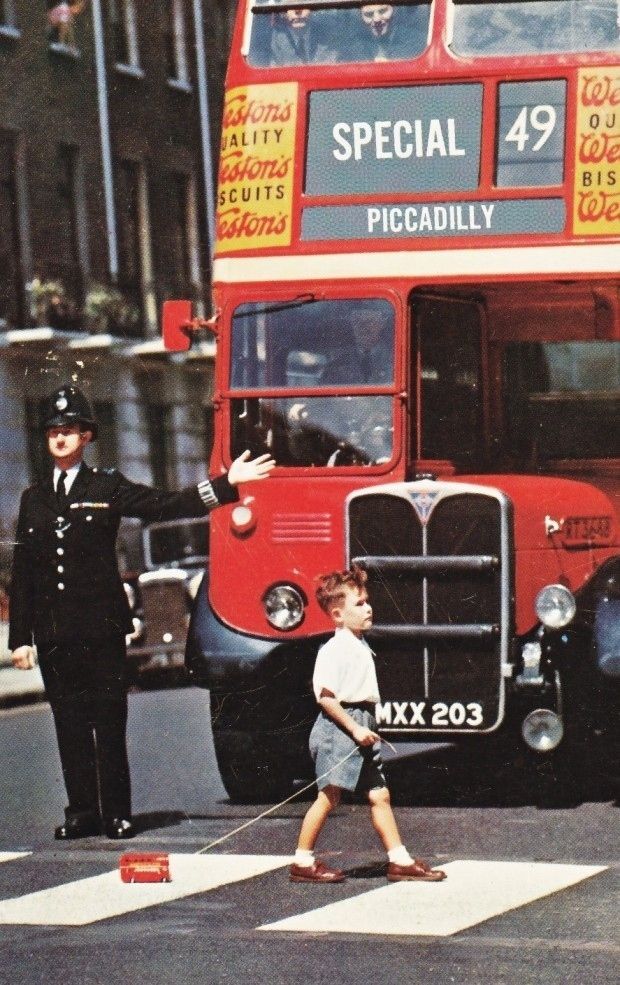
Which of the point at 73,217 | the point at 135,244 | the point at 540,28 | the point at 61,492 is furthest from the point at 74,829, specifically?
the point at 135,244

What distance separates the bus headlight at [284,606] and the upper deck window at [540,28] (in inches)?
111

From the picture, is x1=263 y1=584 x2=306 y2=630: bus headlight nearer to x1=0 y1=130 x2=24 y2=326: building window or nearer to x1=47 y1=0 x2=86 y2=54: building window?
x1=0 y1=130 x2=24 y2=326: building window

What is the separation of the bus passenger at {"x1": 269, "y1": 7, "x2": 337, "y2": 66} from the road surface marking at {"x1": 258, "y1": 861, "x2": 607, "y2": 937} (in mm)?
4634

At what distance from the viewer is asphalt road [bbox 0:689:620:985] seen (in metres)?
8.38

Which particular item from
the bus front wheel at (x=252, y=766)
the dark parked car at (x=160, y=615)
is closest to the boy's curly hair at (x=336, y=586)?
the bus front wheel at (x=252, y=766)

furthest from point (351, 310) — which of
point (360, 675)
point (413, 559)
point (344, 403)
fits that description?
point (360, 675)

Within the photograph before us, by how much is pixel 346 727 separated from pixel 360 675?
0.20m

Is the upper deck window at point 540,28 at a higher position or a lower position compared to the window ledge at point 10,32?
lower

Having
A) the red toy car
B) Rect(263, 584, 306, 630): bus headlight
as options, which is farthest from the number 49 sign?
the red toy car

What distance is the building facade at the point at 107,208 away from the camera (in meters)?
32.3

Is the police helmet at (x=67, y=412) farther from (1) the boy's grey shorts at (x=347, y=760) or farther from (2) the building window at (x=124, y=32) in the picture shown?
(2) the building window at (x=124, y=32)

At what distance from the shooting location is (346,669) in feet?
33.0

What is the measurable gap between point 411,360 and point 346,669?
359 cm

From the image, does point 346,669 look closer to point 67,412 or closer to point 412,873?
point 412,873
